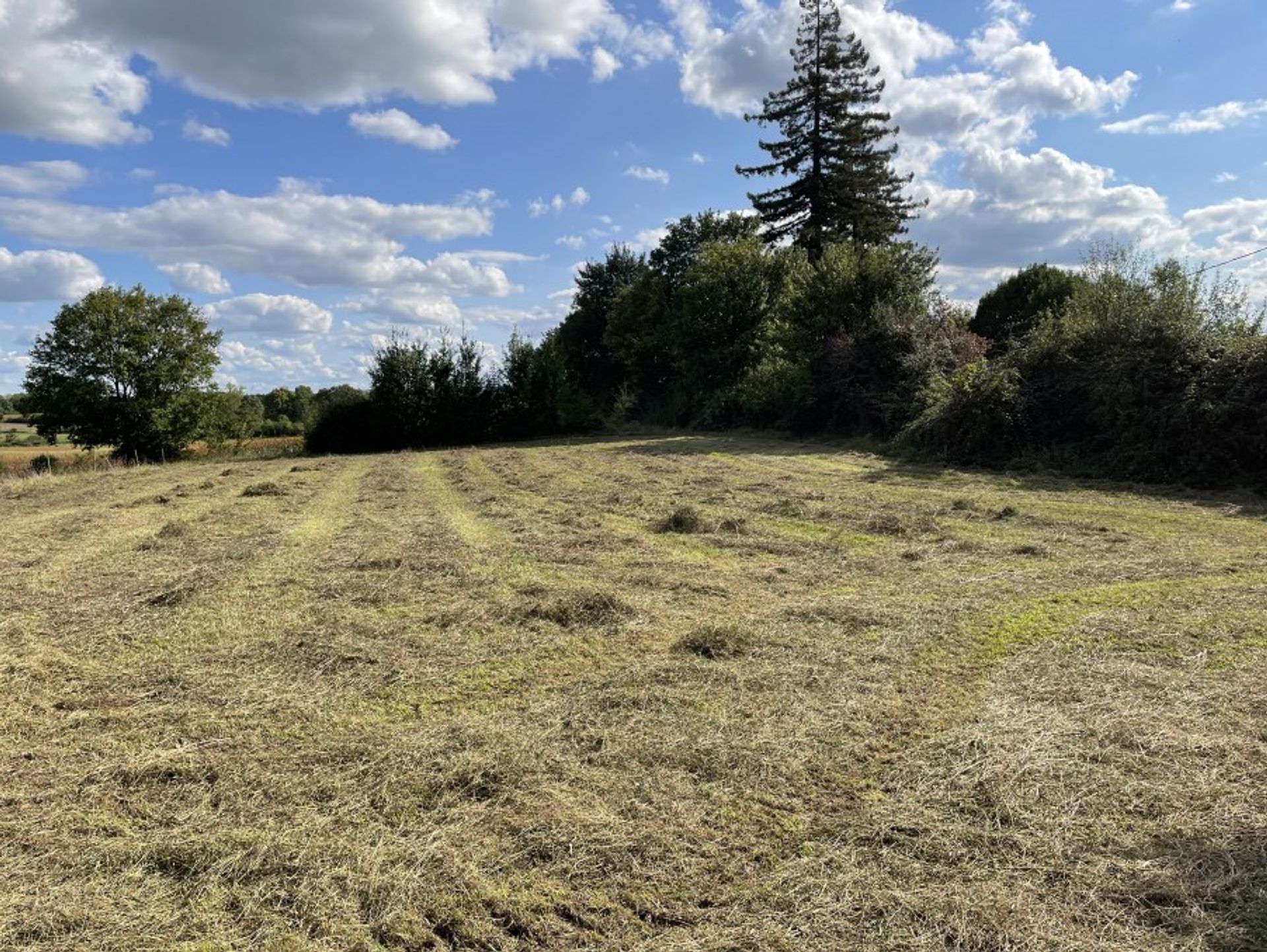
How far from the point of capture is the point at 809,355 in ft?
81.9

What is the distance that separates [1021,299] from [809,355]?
12.2 meters

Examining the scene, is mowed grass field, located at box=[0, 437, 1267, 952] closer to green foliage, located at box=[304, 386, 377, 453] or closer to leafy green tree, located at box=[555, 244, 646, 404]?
green foliage, located at box=[304, 386, 377, 453]

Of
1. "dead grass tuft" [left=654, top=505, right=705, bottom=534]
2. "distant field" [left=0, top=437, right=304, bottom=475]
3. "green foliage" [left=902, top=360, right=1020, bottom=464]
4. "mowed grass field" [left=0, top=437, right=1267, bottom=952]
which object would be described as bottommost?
"mowed grass field" [left=0, top=437, right=1267, bottom=952]

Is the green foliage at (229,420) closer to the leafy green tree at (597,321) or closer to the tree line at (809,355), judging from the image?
the tree line at (809,355)

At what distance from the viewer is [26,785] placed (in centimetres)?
313

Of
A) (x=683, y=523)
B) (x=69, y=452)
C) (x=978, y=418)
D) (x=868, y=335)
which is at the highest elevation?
(x=868, y=335)

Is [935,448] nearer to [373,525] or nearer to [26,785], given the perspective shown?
[373,525]

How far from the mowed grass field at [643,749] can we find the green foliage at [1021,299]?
80.8 feet

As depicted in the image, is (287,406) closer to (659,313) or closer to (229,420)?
(229,420)

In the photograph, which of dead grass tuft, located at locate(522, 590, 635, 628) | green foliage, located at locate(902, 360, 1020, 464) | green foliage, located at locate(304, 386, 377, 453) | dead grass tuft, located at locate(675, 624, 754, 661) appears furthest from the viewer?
green foliage, located at locate(304, 386, 377, 453)

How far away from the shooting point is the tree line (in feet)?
46.7

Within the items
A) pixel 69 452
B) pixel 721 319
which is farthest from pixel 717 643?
pixel 69 452

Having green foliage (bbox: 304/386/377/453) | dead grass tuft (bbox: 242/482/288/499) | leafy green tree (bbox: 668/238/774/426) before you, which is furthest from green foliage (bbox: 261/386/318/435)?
dead grass tuft (bbox: 242/482/288/499)

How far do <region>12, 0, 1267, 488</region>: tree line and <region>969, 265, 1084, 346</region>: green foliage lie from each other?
0.10m
